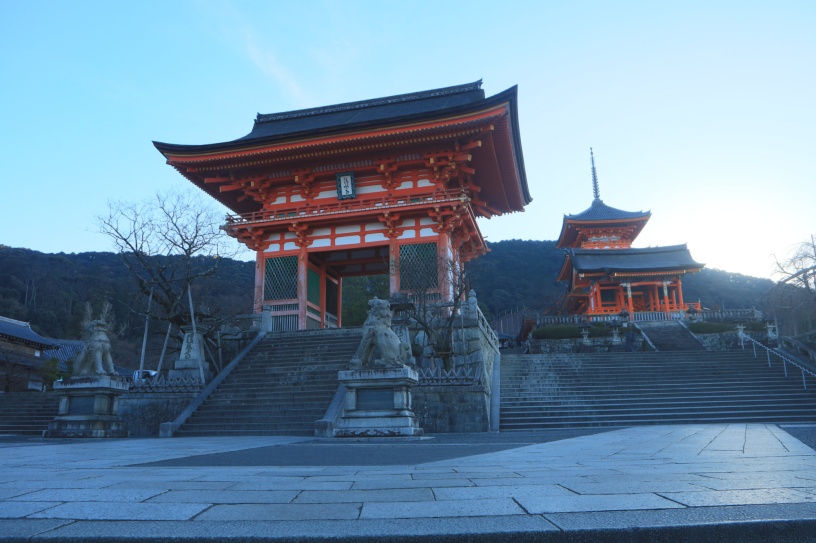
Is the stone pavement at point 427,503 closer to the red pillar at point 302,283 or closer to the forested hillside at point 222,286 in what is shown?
the red pillar at point 302,283

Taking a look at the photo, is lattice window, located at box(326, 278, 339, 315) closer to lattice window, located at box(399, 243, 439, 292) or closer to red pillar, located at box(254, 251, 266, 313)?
red pillar, located at box(254, 251, 266, 313)

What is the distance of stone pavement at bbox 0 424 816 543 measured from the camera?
6.44 ft

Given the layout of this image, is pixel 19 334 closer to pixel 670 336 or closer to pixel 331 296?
pixel 331 296

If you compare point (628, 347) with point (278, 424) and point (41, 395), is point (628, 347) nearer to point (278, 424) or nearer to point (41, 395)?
point (278, 424)

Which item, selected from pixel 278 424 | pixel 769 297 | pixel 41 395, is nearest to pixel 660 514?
pixel 278 424

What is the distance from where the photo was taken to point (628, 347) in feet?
85.5

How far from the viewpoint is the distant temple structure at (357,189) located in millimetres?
19422

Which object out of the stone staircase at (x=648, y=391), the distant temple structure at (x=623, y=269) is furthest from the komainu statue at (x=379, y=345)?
the distant temple structure at (x=623, y=269)

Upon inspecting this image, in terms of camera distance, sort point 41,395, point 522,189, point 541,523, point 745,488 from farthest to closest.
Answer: point 522,189 → point 41,395 → point 745,488 → point 541,523

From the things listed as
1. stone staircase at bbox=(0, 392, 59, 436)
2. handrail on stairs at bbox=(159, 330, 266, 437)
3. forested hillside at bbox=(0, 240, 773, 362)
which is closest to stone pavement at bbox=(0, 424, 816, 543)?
handrail on stairs at bbox=(159, 330, 266, 437)

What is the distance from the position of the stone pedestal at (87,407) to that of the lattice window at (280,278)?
8.17 metres

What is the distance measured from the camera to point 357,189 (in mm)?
21703

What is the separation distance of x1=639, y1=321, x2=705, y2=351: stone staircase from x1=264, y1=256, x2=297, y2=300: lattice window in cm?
1760

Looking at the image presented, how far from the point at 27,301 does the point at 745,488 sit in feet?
218
